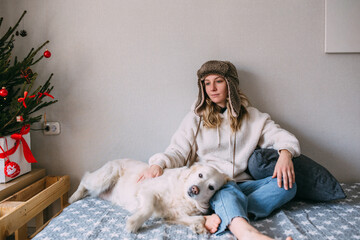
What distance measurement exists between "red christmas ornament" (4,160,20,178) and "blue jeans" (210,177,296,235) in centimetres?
124

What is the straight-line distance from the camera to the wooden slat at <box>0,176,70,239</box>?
125 cm

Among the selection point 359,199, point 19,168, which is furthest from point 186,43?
point 359,199

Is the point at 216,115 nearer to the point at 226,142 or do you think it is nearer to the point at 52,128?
the point at 226,142

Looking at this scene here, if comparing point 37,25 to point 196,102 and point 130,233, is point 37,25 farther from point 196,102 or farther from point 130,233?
point 130,233

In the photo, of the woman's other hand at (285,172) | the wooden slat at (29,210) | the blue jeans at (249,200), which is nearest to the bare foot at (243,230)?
the blue jeans at (249,200)

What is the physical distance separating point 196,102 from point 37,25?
1337mm

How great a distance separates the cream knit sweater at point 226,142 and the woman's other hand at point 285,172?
0.19 meters

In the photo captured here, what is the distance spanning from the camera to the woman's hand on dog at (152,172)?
61.3 inches

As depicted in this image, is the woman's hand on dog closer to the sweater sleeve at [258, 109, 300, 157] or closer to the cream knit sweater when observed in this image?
the cream knit sweater

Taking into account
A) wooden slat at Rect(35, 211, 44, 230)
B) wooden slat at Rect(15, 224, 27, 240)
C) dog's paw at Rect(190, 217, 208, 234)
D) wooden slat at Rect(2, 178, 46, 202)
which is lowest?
wooden slat at Rect(35, 211, 44, 230)

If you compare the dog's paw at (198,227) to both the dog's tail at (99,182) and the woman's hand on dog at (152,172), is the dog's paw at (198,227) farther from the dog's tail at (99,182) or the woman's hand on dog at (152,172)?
the dog's tail at (99,182)

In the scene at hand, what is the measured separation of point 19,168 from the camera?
5.55ft

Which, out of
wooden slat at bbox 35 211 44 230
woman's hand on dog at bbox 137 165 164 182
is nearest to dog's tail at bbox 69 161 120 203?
woman's hand on dog at bbox 137 165 164 182

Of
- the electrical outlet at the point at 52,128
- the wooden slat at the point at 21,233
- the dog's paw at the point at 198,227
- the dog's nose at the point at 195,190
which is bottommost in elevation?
the wooden slat at the point at 21,233
